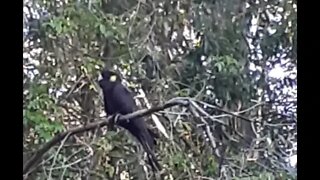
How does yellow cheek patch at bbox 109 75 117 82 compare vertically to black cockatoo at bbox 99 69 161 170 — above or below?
above

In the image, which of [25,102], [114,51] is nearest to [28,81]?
[25,102]

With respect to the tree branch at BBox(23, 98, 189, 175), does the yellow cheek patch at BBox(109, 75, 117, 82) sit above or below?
above

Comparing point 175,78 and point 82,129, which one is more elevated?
point 175,78

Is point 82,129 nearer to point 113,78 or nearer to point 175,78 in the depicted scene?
point 113,78

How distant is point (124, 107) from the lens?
1.24 m

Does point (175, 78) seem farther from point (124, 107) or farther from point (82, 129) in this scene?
point (82, 129)

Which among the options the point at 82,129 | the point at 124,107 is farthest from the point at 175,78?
the point at 82,129

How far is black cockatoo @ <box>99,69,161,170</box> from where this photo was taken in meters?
1.23

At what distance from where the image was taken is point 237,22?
4.14 ft

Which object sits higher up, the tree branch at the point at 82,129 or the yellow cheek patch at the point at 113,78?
the yellow cheek patch at the point at 113,78

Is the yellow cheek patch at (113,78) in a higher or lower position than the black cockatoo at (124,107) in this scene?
higher

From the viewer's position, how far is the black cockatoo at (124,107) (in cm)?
123

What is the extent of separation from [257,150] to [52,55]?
48 centimetres
